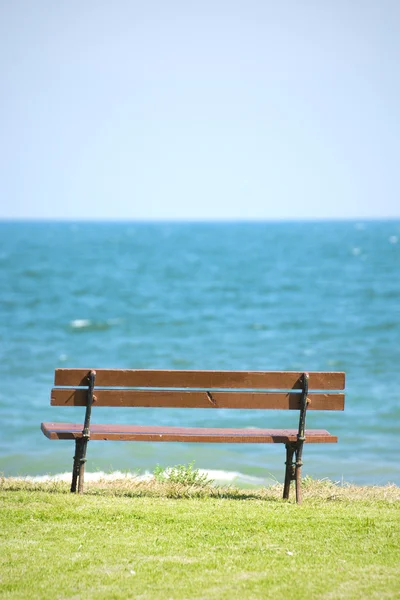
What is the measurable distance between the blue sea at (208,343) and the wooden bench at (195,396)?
14.7ft

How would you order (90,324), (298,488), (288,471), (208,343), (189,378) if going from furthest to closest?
1. (90,324)
2. (208,343)
3. (288,471)
4. (298,488)
5. (189,378)

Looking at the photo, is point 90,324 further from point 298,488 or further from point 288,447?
point 298,488

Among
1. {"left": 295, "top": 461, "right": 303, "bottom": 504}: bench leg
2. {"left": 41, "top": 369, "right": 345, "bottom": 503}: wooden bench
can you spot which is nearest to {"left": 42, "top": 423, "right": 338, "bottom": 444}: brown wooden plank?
{"left": 41, "top": 369, "right": 345, "bottom": 503}: wooden bench

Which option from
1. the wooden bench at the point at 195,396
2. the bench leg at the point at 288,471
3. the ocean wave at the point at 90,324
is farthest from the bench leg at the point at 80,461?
the ocean wave at the point at 90,324

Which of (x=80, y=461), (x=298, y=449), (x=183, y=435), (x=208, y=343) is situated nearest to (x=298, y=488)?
(x=298, y=449)

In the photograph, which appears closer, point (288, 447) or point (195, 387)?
point (195, 387)

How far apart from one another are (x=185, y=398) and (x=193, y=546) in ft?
5.55

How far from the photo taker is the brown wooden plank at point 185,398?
7.20m

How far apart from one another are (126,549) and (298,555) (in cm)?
105

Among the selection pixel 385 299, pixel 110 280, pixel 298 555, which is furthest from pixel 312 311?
pixel 298 555

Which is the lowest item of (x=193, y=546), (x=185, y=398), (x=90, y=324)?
(x=193, y=546)

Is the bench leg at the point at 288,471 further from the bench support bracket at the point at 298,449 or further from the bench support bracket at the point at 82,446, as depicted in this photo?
the bench support bracket at the point at 82,446

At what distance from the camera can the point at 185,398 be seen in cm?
721

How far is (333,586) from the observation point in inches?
195
